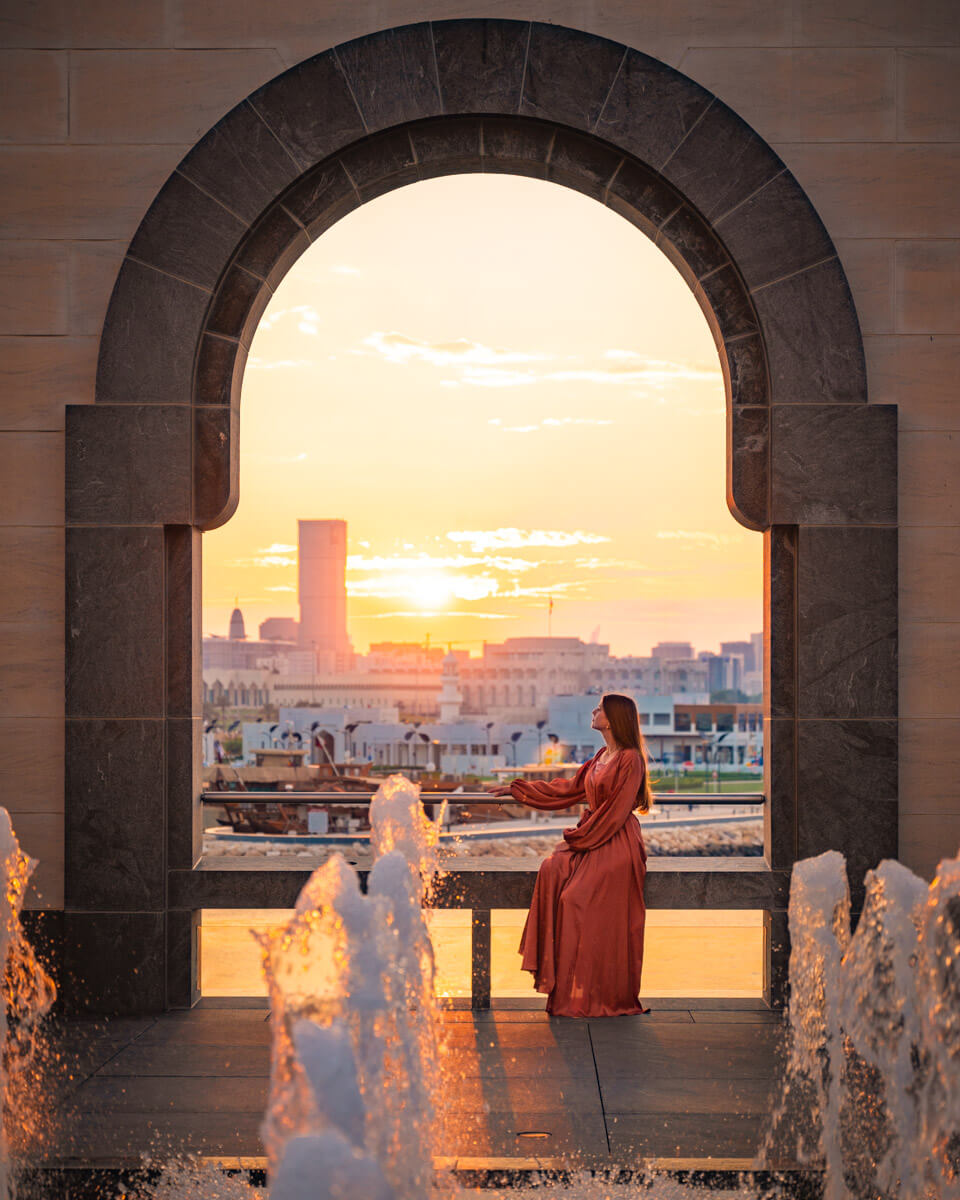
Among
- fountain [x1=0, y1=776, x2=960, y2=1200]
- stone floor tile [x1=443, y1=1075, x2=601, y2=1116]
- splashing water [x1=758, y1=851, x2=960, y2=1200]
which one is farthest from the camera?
stone floor tile [x1=443, y1=1075, x2=601, y2=1116]

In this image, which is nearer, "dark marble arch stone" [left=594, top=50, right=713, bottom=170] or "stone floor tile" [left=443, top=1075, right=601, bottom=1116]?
"stone floor tile" [left=443, top=1075, right=601, bottom=1116]

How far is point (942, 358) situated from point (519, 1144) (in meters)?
4.17

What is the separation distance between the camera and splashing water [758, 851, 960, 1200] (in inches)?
150

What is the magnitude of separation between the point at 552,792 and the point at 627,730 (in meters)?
0.48

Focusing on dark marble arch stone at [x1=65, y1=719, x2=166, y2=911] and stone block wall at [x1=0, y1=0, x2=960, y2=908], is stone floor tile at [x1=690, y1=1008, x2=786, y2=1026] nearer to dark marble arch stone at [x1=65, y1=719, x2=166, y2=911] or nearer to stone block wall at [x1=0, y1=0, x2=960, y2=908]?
stone block wall at [x1=0, y1=0, x2=960, y2=908]

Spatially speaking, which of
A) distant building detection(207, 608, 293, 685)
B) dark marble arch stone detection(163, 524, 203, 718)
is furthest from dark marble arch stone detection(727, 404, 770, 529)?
distant building detection(207, 608, 293, 685)

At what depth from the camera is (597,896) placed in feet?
18.0

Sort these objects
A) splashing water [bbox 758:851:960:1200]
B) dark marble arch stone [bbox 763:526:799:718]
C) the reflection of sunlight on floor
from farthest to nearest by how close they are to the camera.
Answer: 1. the reflection of sunlight on floor
2. dark marble arch stone [bbox 763:526:799:718]
3. splashing water [bbox 758:851:960:1200]

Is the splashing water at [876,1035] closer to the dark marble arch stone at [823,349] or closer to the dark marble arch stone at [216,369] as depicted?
the dark marble arch stone at [823,349]

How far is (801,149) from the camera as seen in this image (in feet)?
18.9

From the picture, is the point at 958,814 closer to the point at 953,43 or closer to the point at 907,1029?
the point at 907,1029

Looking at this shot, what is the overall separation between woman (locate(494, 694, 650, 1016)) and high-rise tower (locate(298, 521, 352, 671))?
191 ft

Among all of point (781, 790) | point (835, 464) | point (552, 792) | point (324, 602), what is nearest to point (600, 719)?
point (552, 792)

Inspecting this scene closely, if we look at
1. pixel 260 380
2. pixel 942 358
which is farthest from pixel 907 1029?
pixel 260 380
